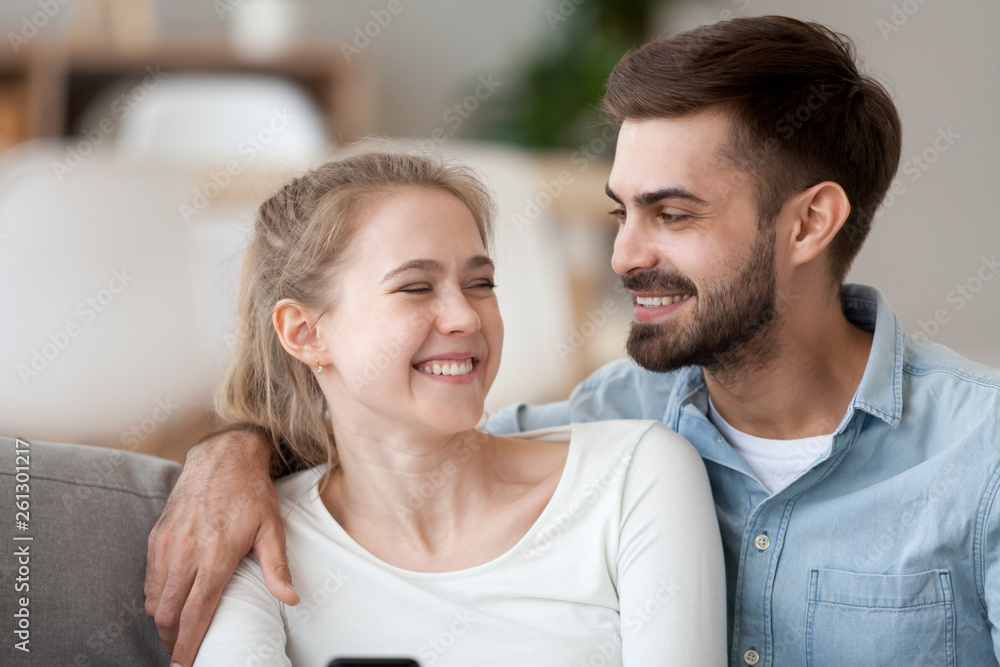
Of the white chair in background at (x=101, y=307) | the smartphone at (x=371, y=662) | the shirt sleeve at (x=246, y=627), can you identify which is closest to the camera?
the smartphone at (x=371, y=662)

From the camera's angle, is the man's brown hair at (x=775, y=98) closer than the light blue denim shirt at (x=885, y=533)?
No

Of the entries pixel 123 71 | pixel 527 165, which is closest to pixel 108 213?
pixel 527 165

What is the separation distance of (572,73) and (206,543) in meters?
3.81

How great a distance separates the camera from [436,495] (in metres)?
1.38

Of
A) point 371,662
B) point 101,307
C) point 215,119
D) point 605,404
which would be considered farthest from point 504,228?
point 215,119

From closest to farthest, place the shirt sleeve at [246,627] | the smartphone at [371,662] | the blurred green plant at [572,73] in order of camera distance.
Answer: the smartphone at [371,662]
the shirt sleeve at [246,627]
the blurred green plant at [572,73]

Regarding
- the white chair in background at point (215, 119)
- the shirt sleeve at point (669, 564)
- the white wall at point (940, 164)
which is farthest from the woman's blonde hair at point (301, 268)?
the white chair in background at point (215, 119)

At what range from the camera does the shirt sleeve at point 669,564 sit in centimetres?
117

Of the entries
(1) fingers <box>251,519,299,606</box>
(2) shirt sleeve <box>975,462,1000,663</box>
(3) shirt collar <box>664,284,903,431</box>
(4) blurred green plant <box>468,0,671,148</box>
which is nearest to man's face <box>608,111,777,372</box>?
(3) shirt collar <box>664,284,903,431</box>

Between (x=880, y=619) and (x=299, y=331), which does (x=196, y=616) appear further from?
(x=880, y=619)

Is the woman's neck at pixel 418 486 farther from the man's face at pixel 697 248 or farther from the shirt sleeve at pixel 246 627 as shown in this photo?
the man's face at pixel 697 248

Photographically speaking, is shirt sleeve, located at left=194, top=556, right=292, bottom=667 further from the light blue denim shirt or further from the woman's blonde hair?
the light blue denim shirt

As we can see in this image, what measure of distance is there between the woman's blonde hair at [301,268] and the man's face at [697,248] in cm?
26

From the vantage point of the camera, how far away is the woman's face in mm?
1287
